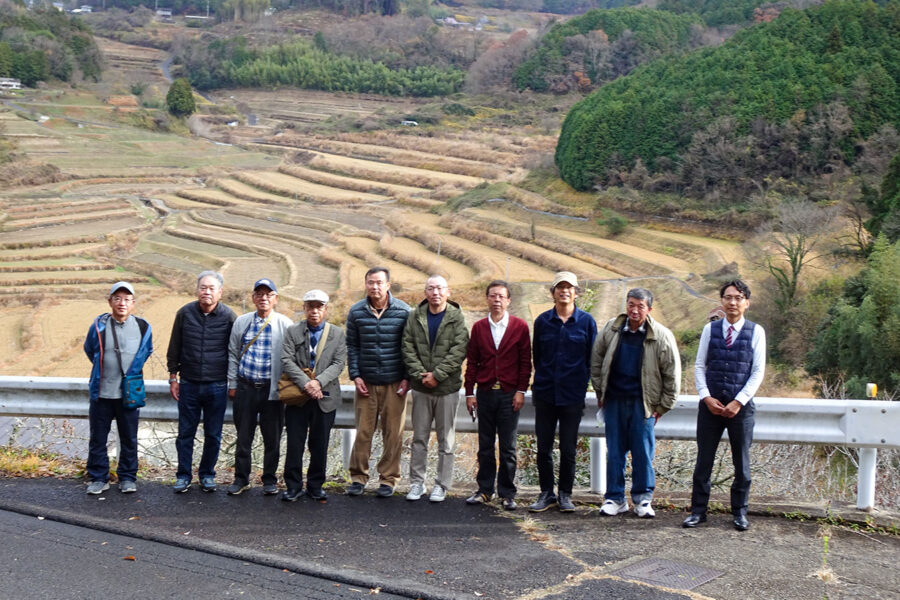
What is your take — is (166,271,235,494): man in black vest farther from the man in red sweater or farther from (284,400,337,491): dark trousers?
the man in red sweater

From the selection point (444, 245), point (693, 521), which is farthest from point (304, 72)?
point (693, 521)

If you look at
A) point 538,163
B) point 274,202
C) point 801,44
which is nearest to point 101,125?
point 274,202

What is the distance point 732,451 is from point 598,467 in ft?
3.29

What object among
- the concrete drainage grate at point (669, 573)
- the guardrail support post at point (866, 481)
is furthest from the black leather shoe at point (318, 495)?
the guardrail support post at point (866, 481)

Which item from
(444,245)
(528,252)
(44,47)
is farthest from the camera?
(44,47)

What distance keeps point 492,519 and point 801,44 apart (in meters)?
51.3

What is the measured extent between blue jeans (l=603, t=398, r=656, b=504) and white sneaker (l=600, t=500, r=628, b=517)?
0.09 ft

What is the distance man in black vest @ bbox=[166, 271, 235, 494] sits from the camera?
261 inches

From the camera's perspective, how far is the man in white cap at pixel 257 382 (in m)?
6.57

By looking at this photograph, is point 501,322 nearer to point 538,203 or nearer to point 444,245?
point 444,245

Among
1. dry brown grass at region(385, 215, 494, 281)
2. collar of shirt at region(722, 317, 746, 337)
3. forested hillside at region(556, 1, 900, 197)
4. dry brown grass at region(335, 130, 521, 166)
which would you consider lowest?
dry brown grass at region(385, 215, 494, 281)

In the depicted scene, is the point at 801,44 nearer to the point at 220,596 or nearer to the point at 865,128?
the point at 865,128

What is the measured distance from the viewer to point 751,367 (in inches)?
231

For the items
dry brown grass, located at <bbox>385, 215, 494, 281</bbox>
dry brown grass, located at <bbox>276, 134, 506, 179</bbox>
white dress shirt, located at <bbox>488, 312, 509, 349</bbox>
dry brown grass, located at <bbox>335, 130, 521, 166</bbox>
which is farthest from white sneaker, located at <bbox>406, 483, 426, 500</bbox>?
dry brown grass, located at <bbox>335, 130, 521, 166</bbox>
